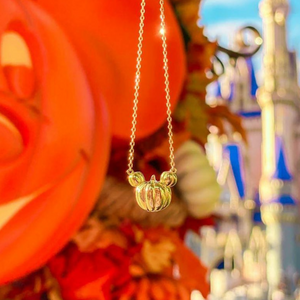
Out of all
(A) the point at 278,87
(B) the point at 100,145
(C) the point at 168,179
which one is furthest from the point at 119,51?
(A) the point at 278,87

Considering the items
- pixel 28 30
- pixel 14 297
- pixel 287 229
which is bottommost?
pixel 287 229

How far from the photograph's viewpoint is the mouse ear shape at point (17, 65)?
128 cm

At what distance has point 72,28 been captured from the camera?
1.38m

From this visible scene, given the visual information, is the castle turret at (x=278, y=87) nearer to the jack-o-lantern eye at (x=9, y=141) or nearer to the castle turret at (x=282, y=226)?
the castle turret at (x=282, y=226)

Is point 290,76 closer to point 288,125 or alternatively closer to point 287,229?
point 288,125

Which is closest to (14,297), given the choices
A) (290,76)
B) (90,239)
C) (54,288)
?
(54,288)

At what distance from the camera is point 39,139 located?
1.27m

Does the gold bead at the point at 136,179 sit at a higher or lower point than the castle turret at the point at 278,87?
lower

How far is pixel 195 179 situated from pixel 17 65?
1.85 ft

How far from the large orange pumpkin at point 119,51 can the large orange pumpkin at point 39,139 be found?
2.4 inches

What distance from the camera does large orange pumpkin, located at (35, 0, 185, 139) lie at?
54.6 inches

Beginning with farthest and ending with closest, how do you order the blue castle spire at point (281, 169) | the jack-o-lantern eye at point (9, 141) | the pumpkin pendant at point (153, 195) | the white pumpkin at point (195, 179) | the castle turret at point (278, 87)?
the castle turret at point (278, 87) → the blue castle spire at point (281, 169) → the white pumpkin at point (195, 179) → the jack-o-lantern eye at point (9, 141) → the pumpkin pendant at point (153, 195)

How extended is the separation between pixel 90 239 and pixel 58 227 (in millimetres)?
128

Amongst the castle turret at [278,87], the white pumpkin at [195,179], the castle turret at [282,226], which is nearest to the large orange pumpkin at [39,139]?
the white pumpkin at [195,179]
